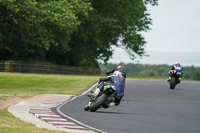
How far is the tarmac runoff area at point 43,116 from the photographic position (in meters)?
12.7

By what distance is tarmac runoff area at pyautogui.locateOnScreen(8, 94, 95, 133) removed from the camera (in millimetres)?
12741

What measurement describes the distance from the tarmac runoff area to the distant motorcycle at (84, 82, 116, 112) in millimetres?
1294

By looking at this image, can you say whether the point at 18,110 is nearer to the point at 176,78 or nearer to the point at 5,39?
the point at 176,78

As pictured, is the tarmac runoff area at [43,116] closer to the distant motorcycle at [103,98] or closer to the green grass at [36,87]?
the distant motorcycle at [103,98]

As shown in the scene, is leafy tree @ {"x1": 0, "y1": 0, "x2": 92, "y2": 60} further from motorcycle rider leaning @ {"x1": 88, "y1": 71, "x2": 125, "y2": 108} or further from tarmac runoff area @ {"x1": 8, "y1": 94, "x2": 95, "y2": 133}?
motorcycle rider leaning @ {"x1": 88, "y1": 71, "x2": 125, "y2": 108}

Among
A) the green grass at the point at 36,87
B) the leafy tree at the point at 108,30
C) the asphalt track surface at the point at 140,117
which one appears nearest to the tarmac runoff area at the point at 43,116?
the asphalt track surface at the point at 140,117

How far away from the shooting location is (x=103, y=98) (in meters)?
16.7

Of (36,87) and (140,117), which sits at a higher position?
(36,87)

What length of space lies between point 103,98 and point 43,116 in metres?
2.37

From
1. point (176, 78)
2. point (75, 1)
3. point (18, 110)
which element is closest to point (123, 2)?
point (75, 1)

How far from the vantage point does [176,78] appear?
32562mm

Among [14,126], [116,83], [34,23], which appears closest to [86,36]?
[34,23]

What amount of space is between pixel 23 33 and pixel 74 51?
1639 cm

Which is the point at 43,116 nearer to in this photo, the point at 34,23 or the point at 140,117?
the point at 140,117
